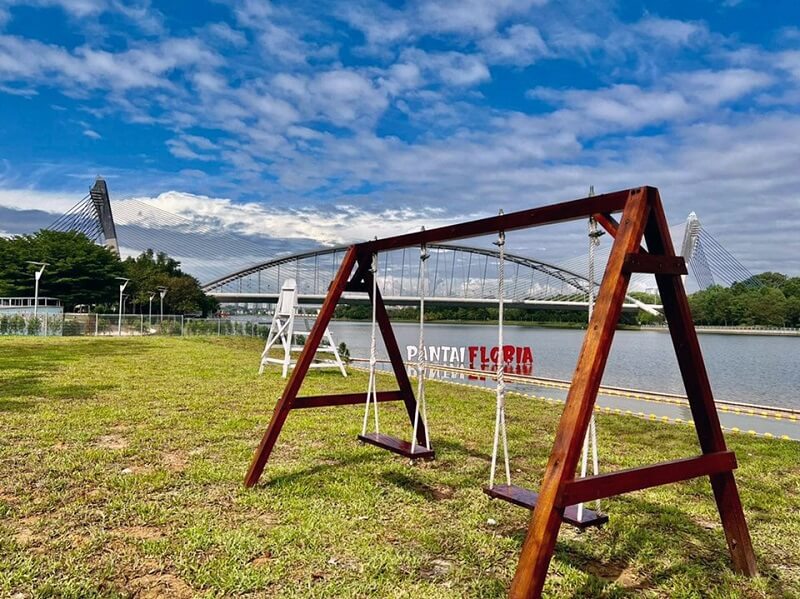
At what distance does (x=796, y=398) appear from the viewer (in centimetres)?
1602

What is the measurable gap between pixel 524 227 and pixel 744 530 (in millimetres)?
2080

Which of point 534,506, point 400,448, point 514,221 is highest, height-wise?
point 514,221

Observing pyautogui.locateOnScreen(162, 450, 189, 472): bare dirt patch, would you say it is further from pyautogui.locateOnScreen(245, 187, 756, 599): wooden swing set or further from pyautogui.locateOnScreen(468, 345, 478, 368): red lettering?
pyautogui.locateOnScreen(468, 345, 478, 368): red lettering

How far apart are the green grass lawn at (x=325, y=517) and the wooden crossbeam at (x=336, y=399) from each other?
568mm

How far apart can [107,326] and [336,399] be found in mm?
32165

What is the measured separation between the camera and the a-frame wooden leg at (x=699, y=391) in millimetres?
2939

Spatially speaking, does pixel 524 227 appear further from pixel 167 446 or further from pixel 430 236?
pixel 167 446

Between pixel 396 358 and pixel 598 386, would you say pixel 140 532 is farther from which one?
pixel 598 386

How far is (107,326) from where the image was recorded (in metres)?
32.5

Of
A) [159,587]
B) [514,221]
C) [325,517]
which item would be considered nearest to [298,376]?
[325,517]

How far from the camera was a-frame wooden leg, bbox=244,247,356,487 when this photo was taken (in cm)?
434

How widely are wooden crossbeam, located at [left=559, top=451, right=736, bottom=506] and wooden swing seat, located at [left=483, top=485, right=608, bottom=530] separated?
204 millimetres

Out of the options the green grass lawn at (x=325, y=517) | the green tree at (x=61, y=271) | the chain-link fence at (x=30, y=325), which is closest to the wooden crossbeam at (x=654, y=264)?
the green grass lawn at (x=325, y=517)

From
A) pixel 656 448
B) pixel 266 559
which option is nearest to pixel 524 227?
pixel 266 559
